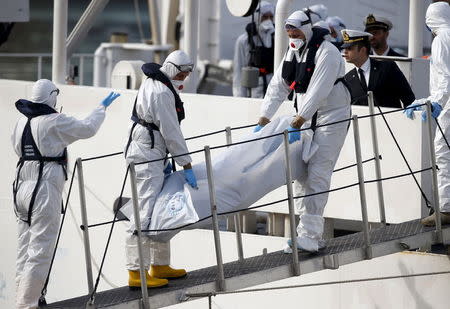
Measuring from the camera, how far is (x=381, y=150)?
7969 millimetres

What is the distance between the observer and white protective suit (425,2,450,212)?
7047 mm

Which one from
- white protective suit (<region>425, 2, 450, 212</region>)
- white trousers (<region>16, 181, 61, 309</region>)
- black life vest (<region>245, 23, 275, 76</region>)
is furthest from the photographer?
black life vest (<region>245, 23, 275, 76</region>)

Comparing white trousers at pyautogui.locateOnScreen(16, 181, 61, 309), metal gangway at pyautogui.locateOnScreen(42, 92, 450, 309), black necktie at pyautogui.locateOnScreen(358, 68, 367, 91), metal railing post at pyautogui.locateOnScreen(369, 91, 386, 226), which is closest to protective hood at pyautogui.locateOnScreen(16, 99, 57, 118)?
white trousers at pyautogui.locateOnScreen(16, 181, 61, 309)

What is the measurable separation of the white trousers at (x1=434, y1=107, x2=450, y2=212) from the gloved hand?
16 cm

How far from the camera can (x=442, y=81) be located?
7047mm

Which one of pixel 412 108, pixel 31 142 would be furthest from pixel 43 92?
pixel 412 108

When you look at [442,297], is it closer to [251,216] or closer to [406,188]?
[406,188]

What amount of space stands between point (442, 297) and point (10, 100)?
441 cm

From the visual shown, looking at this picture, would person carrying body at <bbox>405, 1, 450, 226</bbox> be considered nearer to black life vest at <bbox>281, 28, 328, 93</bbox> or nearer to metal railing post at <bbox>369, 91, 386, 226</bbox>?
metal railing post at <bbox>369, 91, 386, 226</bbox>

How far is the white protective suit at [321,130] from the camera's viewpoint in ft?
22.0

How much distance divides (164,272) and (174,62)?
1.21 m

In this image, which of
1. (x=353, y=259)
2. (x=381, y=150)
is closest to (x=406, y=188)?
(x=381, y=150)

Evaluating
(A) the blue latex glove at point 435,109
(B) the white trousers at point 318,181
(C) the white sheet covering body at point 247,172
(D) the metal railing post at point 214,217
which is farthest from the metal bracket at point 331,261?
(A) the blue latex glove at point 435,109

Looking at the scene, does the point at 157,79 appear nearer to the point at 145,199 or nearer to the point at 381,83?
the point at 145,199
